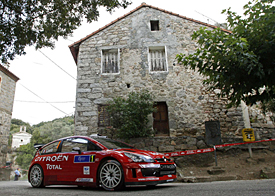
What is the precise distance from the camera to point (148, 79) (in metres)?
11.1

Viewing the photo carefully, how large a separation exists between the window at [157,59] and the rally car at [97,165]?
6.89 metres

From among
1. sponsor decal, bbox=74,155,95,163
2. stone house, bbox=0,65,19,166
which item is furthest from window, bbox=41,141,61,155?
stone house, bbox=0,65,19,166

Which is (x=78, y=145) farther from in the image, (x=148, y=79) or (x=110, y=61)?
(x=110, y=61)

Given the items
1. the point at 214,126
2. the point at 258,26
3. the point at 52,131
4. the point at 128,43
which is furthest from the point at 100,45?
the point at 52,131

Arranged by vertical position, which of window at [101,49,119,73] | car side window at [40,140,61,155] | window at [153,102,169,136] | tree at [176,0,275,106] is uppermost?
window at [101,49,119,73]

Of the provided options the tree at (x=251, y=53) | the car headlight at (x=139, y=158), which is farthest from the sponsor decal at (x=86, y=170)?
the tree at (x=251, y=53)

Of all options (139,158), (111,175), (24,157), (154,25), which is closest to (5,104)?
(154,25)

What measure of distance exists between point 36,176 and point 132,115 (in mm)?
4788

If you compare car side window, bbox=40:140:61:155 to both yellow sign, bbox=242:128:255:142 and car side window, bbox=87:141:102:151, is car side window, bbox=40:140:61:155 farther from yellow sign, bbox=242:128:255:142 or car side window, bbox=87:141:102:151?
yellow sign, bbox=242:128:255:142

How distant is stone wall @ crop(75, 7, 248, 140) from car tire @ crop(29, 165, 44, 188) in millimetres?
4816

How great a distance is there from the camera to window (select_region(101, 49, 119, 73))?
1145 centimetres

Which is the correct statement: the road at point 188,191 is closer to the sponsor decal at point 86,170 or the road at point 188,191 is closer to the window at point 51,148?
the sponsor decal at point 86,170

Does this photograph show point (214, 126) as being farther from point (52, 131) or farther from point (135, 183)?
point (52, 131)

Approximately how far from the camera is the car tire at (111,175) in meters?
4.16
